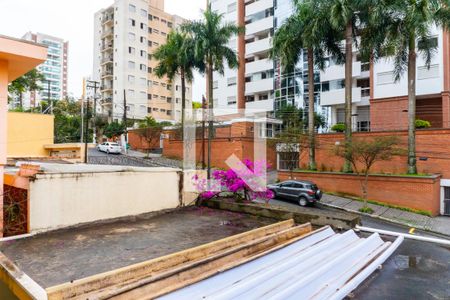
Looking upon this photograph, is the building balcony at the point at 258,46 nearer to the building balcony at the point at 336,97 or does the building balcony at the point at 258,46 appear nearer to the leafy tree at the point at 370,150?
the building balcony at the point at 336,97

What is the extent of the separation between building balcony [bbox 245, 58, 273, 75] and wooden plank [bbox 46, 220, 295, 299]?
123 ft

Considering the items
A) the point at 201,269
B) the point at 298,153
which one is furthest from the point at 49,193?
the point at 298,153

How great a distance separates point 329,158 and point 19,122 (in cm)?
2330

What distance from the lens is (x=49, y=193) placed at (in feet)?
20.9

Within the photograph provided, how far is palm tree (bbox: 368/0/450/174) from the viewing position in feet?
63.0

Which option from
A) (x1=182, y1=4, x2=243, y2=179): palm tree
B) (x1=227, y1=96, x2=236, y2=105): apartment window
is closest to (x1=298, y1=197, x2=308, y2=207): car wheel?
(x1=182, y1=4, x2=243, y2=179): palm tree

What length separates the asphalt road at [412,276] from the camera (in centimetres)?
400

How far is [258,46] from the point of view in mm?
42094

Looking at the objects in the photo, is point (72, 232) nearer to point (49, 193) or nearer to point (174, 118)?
point (49, 193)

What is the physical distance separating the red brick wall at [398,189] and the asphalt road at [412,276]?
1572 centimetres

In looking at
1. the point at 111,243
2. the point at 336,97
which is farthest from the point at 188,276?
the point at 336,97

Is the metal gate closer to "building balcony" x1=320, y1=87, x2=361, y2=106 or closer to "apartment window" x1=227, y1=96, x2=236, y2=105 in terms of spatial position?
"building balcony" x1=320, y1=87, x2=361, y2=106

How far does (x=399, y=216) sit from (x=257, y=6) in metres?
35.0

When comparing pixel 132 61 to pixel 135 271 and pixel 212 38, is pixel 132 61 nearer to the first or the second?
pixel 212 38
